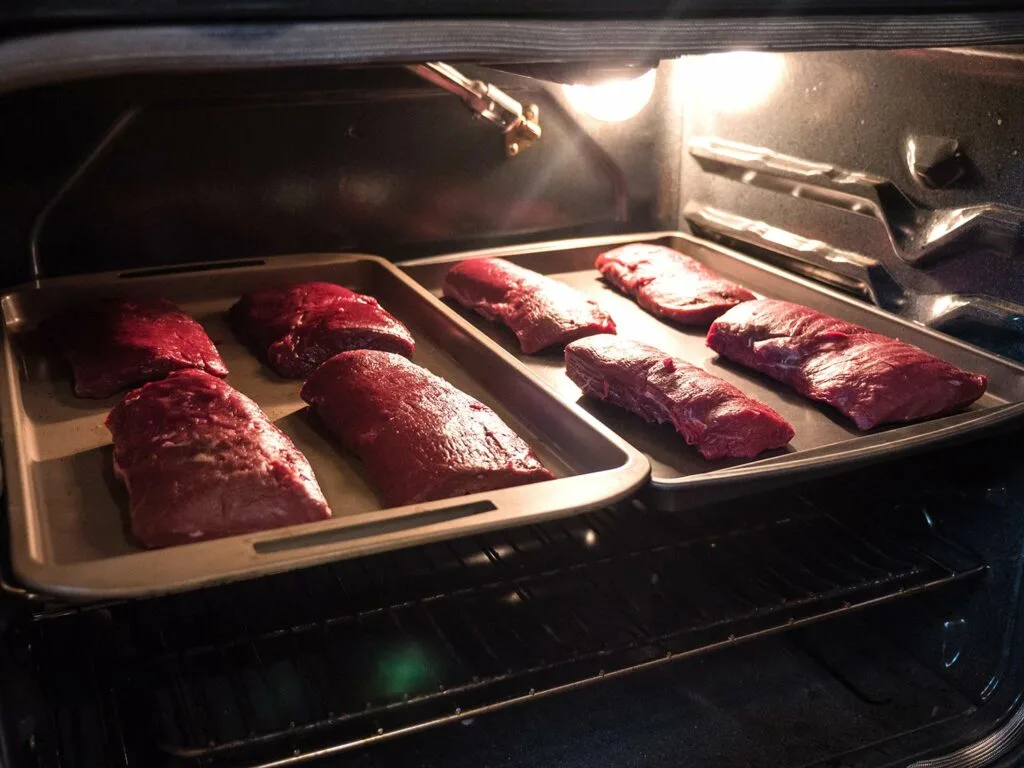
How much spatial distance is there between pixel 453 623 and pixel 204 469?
1.45 ft

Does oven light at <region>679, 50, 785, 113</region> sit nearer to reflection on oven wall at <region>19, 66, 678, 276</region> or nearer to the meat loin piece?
reflection on oven wall at <region>19, 66, 678, 276</region>

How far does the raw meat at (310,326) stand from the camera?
173 cm

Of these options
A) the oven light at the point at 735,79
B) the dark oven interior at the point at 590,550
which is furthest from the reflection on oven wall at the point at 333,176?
the oven light at the point at 735,79

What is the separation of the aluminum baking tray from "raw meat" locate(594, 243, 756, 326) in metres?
0.03

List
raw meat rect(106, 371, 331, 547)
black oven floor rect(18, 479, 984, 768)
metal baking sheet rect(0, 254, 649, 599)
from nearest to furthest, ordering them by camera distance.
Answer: metal baking sheet rect(0, 254, 649, 599), raw meat rect(106, 371, 331, 547), black oven floor rect(18, 479, 984, 768)

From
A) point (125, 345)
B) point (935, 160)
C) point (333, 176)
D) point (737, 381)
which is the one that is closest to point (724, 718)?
point (737, 381)

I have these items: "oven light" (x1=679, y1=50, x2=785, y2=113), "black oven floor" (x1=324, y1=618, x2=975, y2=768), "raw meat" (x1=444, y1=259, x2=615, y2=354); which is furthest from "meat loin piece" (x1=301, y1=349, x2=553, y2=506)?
"oven light" (x1=679, y1=50, x2=785, y2=113)

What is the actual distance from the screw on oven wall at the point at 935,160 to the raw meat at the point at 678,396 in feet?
1.52

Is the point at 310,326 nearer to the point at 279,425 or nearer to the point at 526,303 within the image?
the point at 279,425

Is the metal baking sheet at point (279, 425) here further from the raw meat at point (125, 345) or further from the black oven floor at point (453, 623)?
the black oven floor at point (453, 623)

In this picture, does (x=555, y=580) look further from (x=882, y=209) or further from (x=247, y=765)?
(x=882, y=209)

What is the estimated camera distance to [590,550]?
171cm

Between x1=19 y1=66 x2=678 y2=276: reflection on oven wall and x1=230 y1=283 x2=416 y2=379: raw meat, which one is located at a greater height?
x1=19 y1=66 x2=678 y2=276: reflection on oven wall

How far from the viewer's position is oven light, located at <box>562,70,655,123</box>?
2012 mm
